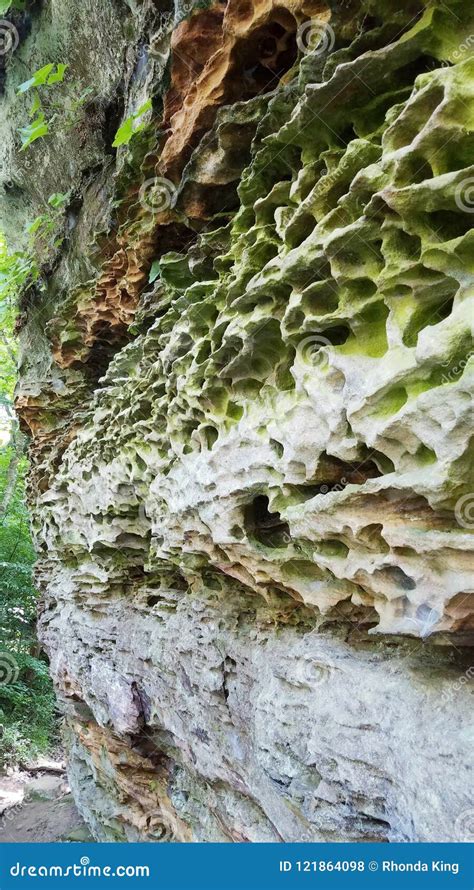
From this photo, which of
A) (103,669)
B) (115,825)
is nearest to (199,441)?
(103,669)

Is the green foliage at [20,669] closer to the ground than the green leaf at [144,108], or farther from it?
closer to the ground

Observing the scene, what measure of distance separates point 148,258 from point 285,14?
2.76 m

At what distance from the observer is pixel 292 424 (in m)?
2.86

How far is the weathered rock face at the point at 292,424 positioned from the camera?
2170 mm

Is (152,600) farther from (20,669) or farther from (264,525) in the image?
(20,669)

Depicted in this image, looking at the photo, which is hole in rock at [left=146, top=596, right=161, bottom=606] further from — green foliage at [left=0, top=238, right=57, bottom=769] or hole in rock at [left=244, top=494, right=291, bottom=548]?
green foliage at [left=0, top=238, right=57, bottom=769]

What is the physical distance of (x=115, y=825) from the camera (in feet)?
24.8

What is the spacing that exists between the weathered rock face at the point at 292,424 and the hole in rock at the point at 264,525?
2cm

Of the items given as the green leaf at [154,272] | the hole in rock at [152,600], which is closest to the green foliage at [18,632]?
the hole in rock at [152,600]

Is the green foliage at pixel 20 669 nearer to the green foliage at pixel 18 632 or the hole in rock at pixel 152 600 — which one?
the green foliage at pixel 18 632

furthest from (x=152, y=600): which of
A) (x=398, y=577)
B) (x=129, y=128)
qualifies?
(x=129, y=128)

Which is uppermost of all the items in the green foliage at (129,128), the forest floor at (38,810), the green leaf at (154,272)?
the green foliage at (129,128)

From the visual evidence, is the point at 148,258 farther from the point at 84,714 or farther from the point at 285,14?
the point at 84,714

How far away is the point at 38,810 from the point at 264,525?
33.6ft
